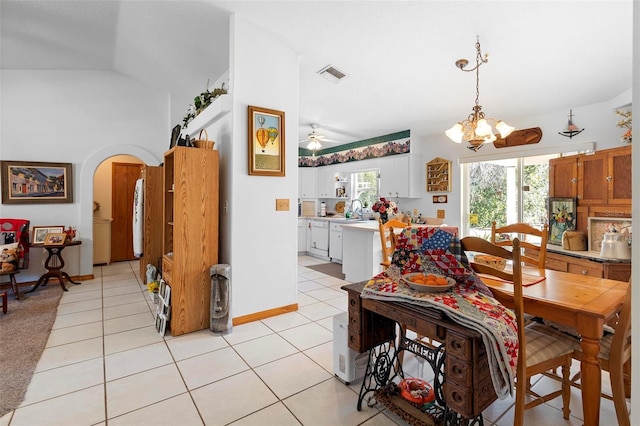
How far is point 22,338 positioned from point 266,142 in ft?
9.11

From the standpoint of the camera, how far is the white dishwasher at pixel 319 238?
20.7 ft

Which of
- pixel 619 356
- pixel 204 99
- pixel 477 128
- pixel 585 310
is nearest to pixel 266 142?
pixel 204 99

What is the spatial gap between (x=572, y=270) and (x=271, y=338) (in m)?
3.00

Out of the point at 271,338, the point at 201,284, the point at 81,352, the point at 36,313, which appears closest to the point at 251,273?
the point at 201,284

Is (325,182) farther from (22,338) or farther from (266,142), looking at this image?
(22,338)

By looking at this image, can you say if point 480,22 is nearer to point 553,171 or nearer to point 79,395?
point 553,171

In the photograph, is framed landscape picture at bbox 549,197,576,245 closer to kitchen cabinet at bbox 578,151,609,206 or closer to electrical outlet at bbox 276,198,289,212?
kitchen cabinet at bbox 578,151,609,206

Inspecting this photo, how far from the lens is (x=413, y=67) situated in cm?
337

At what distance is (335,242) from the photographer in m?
6.00

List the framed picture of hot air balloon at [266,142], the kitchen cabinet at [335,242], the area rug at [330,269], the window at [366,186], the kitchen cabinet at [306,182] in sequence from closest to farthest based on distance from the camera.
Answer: the framed picture of hot air balloon at [266,142], the area rug at [330,269], the kitchen cabinet at [335,242], the window at [366,186], the kitchen cabinet at [306,182]

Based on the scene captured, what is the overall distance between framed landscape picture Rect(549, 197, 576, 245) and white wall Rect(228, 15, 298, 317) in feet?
9.79

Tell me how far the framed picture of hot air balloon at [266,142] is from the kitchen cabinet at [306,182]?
4113 mm

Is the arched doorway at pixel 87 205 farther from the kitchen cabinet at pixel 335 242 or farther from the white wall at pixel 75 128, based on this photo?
the kitchen cabinet at pixel 335 242

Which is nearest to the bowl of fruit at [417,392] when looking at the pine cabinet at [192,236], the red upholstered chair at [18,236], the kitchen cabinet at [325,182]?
the pine cabinet at [192,236]
